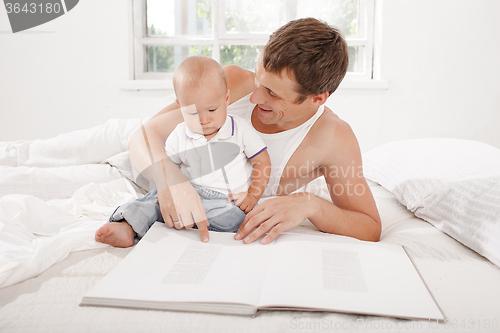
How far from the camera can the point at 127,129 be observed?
1542 millimetres

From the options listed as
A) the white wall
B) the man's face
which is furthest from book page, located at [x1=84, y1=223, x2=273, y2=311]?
the white wall

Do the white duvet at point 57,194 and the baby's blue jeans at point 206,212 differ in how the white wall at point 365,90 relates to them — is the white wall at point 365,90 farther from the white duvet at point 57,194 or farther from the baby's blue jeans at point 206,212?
the baby's blue jeans at point 206,212

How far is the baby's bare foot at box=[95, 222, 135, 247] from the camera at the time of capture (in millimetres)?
803

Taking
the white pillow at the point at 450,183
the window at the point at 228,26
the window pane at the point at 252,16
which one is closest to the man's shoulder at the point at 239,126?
the white pillow at the point at 450,183

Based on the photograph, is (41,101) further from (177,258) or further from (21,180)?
(177,258)

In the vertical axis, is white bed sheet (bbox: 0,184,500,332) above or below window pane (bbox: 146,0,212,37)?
below

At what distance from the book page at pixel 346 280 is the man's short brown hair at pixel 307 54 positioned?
0.45 meters

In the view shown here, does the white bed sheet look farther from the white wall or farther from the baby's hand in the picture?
the white wall

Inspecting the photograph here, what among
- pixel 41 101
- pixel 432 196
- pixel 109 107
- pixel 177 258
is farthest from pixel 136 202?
pixel 41 101

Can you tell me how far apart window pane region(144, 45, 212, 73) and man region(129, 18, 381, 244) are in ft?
4.69

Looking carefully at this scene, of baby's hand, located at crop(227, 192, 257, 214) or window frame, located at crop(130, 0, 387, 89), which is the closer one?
baby's hand, located at crop(227, 192, 257, 214)

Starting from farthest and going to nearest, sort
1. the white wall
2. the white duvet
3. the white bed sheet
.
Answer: the white wall → the white duvet → the white bed sheet

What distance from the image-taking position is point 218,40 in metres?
2.46

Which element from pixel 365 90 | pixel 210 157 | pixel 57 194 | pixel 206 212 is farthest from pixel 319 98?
pixel 365 90
